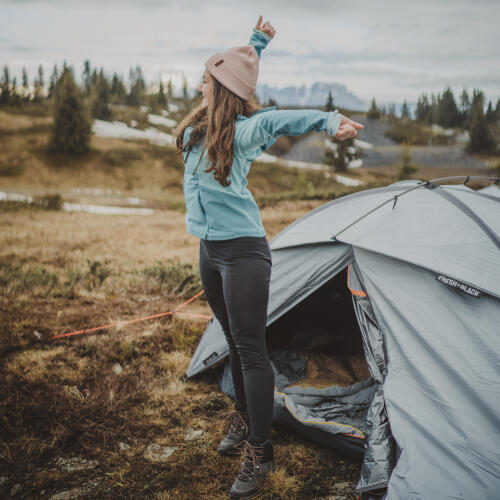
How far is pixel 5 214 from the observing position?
45.1 feet

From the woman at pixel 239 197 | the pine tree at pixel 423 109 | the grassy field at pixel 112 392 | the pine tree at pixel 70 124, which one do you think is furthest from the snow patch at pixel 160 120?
the woman at pixel 239 197

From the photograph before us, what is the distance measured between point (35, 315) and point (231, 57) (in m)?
4.33

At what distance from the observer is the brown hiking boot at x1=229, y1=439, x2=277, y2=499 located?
2.34 metres

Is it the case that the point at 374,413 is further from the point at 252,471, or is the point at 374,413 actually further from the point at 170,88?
the point at 170,88

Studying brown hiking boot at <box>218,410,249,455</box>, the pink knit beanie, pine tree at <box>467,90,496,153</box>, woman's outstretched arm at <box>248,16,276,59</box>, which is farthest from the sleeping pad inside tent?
pine tree at <box>467,90,496,153</box>

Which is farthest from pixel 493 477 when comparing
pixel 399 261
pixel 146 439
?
pixel 146 439

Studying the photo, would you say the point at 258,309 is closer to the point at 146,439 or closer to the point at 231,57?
the point at 231,57

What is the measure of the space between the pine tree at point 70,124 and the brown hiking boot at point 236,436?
104 feet

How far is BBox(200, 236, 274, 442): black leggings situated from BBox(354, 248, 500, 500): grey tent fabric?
0.74 metres

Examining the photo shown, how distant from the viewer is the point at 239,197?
209 cm

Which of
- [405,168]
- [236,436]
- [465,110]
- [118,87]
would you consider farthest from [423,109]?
[118,87]

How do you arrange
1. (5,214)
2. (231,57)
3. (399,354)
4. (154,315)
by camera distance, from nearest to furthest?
(231,57), (399,354), (154,315), (5,214)

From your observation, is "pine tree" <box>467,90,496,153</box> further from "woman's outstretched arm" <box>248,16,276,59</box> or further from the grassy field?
"woman's outstretched arm" <box>248,16,276,59</box>

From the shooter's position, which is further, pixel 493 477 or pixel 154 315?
pixel 154 315
